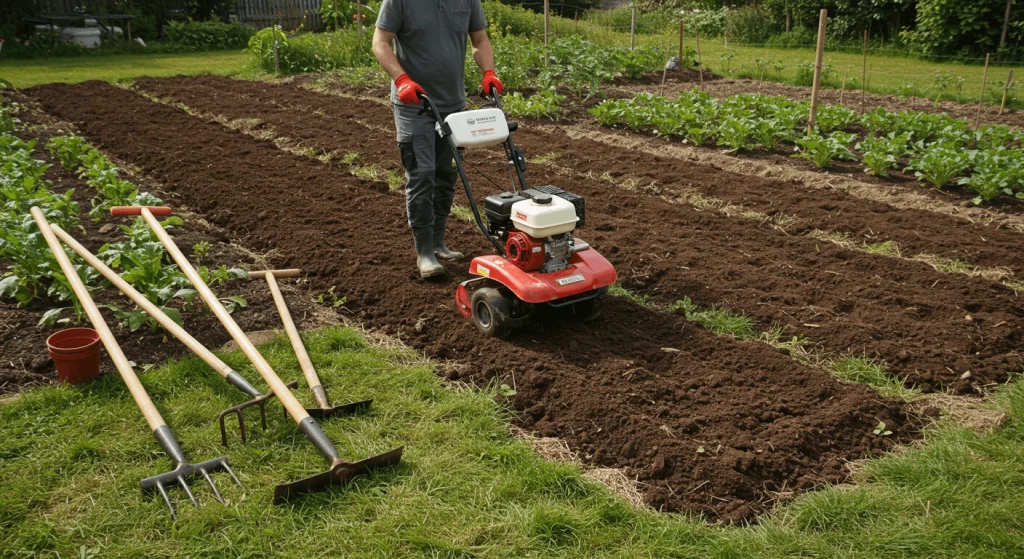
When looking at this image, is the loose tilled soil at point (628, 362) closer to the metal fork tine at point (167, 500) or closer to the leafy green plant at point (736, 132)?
the metal fork tine at point (167, 500)

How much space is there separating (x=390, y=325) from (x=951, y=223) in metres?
4.95

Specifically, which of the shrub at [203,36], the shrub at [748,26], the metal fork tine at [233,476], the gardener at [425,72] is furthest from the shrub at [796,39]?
the metal fork tine at [233,476]

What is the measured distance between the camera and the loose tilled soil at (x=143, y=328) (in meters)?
4.70

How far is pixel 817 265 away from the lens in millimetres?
6008

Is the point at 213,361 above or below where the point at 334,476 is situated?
above

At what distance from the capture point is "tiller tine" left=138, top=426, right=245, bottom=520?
3434 millimetres

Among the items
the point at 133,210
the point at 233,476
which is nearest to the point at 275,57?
the point at 133,210

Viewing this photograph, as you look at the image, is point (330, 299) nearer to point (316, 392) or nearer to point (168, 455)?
point (316, 392)

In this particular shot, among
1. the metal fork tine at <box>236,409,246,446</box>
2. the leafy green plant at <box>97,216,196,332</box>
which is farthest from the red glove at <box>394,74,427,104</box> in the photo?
the metal fork tine at <box>236,409,246,446</box>

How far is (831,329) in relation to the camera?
16.2 feet

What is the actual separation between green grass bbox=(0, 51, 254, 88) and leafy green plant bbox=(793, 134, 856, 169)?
1227 centimetres

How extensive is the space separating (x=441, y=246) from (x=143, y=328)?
222cm

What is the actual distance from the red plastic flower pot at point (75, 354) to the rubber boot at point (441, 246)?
2.53 m

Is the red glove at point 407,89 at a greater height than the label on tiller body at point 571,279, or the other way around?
the red glove at point 407,89
